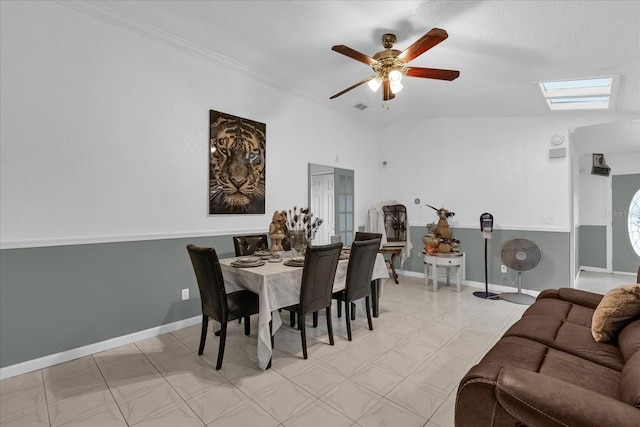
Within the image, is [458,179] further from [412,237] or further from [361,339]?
[361,339]

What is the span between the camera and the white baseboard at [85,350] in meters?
A: 2.36

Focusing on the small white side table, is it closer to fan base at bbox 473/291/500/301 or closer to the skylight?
fan base at bbox 473/291/500/301

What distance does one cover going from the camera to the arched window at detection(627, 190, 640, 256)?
229 inches

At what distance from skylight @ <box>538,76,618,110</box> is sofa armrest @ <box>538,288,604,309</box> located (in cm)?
220

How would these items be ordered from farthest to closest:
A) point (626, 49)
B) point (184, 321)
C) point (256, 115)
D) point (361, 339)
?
point (256, 115) → point (184, 321) → point (361, 339) → point (626, 49)

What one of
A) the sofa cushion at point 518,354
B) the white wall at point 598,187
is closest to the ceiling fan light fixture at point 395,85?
the sofa cushion at point 518,354

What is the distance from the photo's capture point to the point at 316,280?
261 centimetres

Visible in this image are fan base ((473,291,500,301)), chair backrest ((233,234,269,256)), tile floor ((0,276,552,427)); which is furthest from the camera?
fan base ((473,291,500,301))

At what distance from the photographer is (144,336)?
9.93ft

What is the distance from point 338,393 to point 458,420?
109cm

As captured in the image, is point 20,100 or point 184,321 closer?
point 20,100

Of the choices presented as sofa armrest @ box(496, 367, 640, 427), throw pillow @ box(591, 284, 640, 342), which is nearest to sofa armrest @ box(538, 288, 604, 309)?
throw pillow @ box(591, 284, 640, 342)

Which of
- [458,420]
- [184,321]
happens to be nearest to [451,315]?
[458,420]

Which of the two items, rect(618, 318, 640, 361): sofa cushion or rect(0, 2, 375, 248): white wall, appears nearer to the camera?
rect(618, 318, 640, 361): sofa cushion
